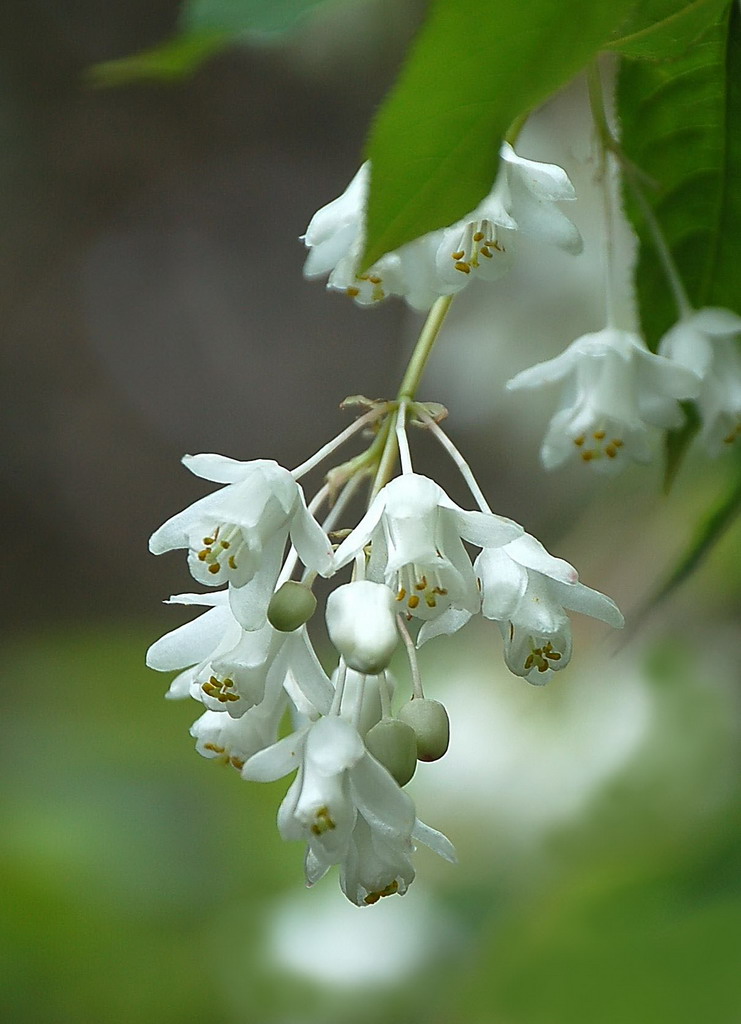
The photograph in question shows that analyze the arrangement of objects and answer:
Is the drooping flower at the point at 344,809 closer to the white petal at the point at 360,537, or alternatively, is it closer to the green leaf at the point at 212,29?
the white petal at the point at 360,537

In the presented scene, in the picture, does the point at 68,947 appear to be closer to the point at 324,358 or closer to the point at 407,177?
the point at 407,177

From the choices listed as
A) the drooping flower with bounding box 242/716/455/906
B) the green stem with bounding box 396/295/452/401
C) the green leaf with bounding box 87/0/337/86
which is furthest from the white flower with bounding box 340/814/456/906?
the green leaf with bounding box 87/0/337/86

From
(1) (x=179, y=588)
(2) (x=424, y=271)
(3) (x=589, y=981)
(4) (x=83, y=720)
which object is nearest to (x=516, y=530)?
(2) (x=424, y=271)

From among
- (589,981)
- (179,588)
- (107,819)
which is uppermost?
(589,981)

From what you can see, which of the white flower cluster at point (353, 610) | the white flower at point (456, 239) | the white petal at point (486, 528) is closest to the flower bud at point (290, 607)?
the white flower cluster at point (353, 610)

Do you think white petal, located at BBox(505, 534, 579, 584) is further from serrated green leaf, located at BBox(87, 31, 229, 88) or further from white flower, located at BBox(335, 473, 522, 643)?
serrated green leaf, located at BBox(87, 31, 229, 88)

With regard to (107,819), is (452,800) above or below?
above

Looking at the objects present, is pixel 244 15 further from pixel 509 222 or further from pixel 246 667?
pixel 246 667
